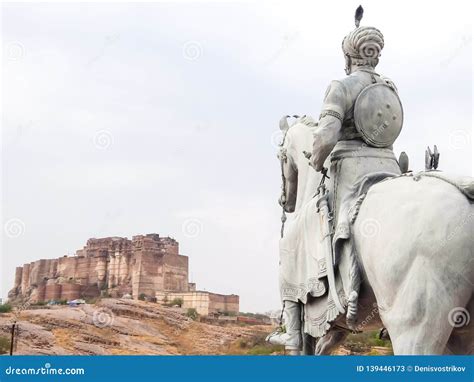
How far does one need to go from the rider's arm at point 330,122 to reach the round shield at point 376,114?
0.50ft

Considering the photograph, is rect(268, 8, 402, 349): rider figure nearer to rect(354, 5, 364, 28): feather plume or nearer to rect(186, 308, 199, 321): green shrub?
rect(354, 5, 364, 28): feather plume

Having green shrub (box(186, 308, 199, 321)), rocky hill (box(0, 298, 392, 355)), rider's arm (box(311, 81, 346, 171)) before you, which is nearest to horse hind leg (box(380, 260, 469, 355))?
rider's arm (box(311, 81, 346, 171))

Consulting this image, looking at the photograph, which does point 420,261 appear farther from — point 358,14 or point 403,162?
point 358,14

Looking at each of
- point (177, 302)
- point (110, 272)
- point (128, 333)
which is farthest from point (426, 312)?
point (110, 272)

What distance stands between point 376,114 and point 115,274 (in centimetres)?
7858

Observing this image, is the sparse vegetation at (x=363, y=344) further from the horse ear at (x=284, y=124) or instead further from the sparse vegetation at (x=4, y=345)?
the horse ear at (x=284, y=124)

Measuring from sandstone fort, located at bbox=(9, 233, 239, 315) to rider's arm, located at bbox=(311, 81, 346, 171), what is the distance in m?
65.1

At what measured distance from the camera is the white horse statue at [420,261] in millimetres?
4703

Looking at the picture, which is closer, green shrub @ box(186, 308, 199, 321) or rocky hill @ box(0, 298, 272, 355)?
rocky hill @ box(0, 298, 272, 355)

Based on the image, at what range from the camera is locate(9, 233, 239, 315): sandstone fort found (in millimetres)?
77500

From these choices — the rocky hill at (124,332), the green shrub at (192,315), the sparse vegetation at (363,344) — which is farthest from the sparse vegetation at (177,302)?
the sparse vegetation at (363,344)
